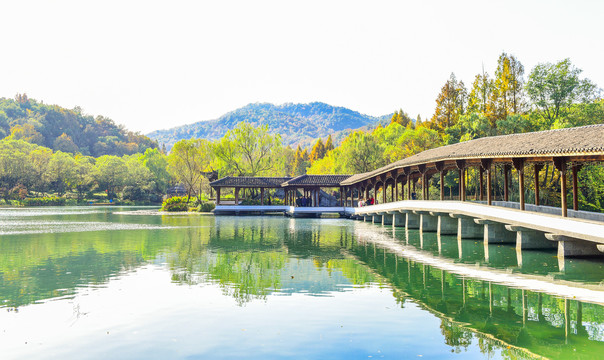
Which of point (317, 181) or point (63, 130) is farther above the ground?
point (63, 130)

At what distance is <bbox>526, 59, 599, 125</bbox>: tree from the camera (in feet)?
124

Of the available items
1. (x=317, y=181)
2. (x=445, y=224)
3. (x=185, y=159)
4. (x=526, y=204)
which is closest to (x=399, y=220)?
(x=445, y=224)

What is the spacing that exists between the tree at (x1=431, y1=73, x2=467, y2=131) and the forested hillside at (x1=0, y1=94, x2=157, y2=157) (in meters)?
105

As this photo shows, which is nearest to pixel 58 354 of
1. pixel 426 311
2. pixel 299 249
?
pixel 426 311

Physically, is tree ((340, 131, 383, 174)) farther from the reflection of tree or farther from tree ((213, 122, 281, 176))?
the reflection of tree

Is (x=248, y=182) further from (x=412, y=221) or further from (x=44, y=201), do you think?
(x=44, y=201)

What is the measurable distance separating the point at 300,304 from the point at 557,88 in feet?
116

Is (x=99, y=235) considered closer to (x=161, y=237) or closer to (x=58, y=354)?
(x=161, y=237)

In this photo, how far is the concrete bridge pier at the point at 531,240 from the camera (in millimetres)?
18547

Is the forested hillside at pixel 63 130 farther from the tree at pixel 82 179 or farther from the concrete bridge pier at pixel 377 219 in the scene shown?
the concrete bridge pier at pixel 377 219

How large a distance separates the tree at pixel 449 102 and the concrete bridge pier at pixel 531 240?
1455 inches

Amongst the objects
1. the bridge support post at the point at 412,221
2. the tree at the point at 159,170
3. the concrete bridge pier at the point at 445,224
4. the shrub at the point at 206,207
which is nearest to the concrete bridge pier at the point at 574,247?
the concrete bridge pier at the point at 445,224

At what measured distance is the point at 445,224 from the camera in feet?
84.0

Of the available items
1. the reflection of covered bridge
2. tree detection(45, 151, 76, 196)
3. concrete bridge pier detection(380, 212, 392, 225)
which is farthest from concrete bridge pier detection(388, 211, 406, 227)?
tree detection(45, 151, 76, 196)
